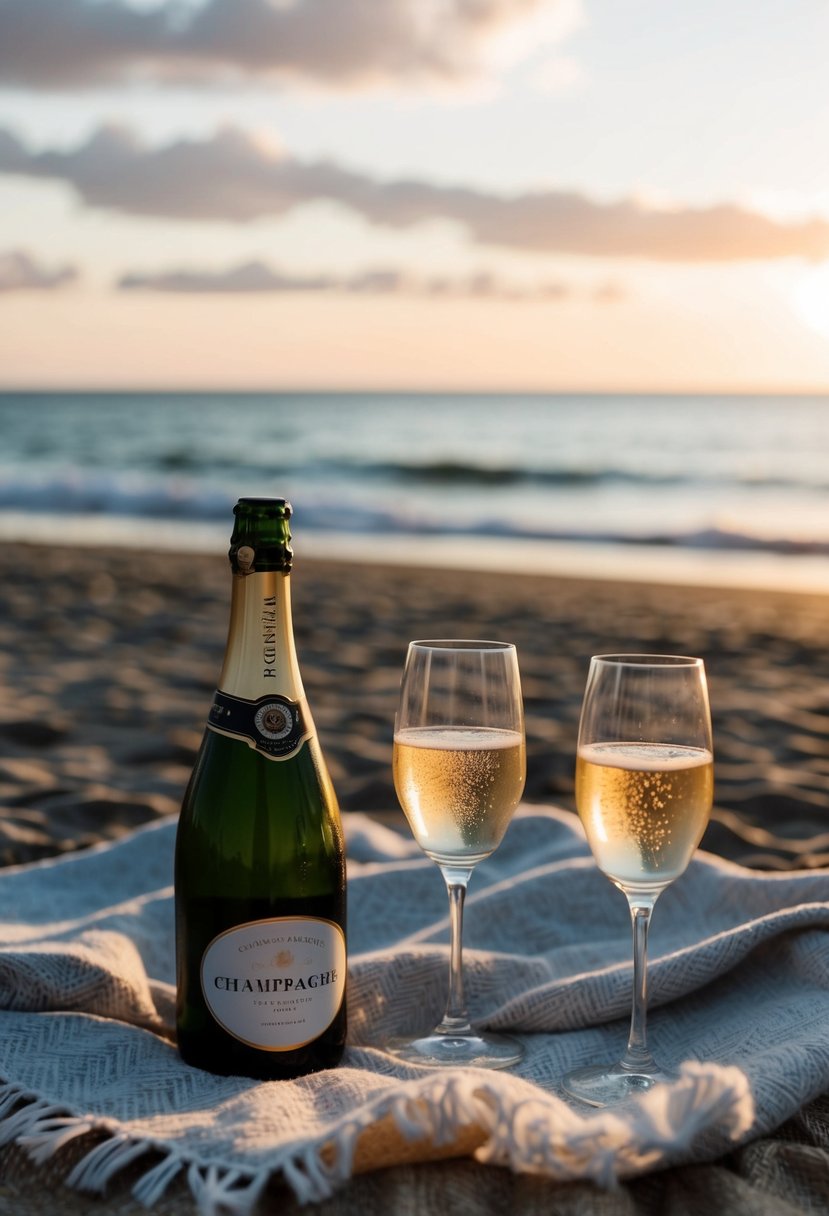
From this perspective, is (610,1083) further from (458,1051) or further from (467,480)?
(467,480)

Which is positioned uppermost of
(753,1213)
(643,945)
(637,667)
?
(637,667)

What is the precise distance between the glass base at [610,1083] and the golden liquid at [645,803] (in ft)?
0.91

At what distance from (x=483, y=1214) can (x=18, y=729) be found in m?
3.53

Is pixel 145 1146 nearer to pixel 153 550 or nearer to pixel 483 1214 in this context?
pixel 483 1214

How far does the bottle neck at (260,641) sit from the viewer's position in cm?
202

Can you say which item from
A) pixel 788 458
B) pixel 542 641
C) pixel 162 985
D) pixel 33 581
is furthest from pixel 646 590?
pixel 788 458

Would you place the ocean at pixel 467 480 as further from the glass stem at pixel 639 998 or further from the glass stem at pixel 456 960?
the glass stem at pixel 639 998

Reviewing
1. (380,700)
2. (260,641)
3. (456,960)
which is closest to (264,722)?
(260,641)

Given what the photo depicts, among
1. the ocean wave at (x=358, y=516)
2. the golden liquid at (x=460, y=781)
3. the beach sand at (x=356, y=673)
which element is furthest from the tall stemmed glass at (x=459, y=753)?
the ocean wave at (x=358, y=516)

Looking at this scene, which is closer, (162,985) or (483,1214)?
(483,1214)

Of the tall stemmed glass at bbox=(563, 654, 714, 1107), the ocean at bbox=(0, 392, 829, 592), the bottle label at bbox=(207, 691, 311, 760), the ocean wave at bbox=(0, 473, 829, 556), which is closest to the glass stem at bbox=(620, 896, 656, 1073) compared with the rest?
the tall stemmed glass at bbox=(563, 654, 714, 1107)

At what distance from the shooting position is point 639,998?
6.28ft

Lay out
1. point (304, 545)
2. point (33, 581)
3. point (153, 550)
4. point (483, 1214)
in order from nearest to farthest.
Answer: point (483, 1214) → point (33, 581) → point (153, 550) → point (304, 545)

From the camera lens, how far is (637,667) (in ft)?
6.18
